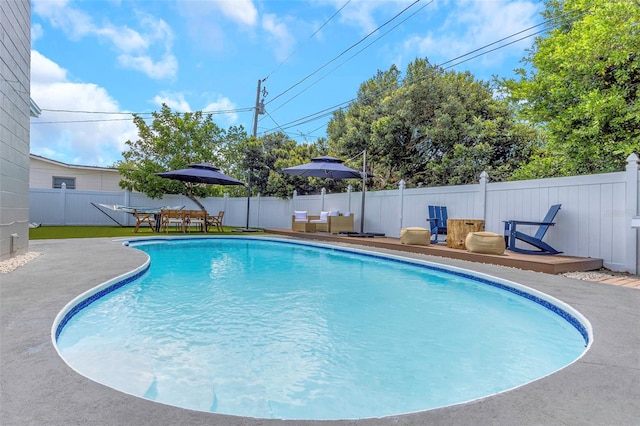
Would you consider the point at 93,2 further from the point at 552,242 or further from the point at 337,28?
the point at 552,242

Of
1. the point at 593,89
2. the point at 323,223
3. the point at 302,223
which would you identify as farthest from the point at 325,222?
the point at 593,89

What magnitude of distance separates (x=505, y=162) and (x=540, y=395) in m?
10.9

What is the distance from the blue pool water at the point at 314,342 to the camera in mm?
2168

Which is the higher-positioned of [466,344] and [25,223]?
[25,223]

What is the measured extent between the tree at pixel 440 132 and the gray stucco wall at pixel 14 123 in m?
9.33

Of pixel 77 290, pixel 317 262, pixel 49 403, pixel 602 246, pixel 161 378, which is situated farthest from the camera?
pixel 317 262

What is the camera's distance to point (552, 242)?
21.8 ft

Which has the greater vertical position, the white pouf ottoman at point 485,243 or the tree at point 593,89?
the tree at point 593,89

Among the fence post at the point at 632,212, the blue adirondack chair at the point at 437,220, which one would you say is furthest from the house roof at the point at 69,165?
the fence post at the point at 632,212

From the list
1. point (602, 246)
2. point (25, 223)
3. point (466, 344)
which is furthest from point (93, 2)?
point (602, 246)

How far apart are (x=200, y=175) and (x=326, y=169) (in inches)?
169

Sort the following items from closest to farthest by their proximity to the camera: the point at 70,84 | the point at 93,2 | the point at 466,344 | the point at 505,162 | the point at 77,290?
1. the point at 466,344
2. the point at 77,290
3. the point at 93,2
4. the point at 505,162
5. the point at 70,84

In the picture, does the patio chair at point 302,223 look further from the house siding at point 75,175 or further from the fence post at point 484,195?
the house siding at point 75,175

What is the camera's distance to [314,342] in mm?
3010
